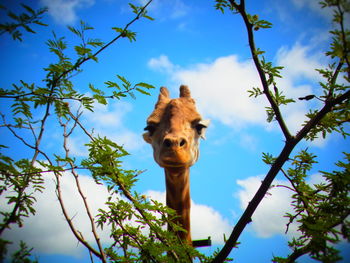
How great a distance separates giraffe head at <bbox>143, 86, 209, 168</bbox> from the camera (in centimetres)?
310

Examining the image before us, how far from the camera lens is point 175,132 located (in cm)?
337

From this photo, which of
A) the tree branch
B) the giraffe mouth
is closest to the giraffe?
the giraffe mouth

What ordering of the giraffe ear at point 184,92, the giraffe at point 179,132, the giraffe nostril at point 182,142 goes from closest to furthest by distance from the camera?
the giraffe nostril at point 182,142 → the giraffe at point 179,132 → the giraffe ear at point 184,92

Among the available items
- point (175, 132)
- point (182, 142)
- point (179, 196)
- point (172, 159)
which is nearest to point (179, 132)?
point (175, 132)

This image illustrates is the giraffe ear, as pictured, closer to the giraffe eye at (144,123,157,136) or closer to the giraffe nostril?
the giraffe eye at (144,123,157,136)

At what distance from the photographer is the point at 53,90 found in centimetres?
191

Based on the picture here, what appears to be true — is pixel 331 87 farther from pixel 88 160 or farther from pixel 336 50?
pixel 88 160

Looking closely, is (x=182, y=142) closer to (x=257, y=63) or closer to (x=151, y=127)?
(x=151, y=127)

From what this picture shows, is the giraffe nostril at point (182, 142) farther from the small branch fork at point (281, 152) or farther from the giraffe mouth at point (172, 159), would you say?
the small branch fork at point (281, 152)

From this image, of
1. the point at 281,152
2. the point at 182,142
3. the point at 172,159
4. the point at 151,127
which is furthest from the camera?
the point at 151,127

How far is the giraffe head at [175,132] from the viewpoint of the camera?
10.2 ft

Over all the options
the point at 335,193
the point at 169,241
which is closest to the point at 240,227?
the point at 169,241

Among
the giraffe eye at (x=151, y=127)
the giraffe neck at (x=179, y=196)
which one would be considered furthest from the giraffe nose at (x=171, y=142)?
the giraffe neck at (x=179, y=196)

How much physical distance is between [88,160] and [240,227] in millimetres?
1514
